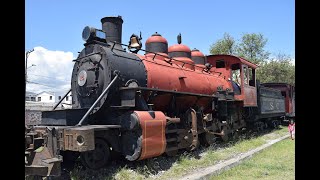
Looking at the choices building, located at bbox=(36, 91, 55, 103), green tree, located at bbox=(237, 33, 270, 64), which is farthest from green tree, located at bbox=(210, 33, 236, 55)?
building, located at bbox=(36, 91, 55, 103)

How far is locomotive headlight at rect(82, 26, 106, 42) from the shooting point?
7.70 m

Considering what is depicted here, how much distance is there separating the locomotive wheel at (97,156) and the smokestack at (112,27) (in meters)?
2.76

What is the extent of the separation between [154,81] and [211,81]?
3.60 metres

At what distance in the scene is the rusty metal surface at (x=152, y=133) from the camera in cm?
690

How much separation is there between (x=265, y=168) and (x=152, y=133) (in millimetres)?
2916

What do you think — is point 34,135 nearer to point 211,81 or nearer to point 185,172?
point 185,172

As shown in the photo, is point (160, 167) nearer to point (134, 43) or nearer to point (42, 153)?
point (42, 153)

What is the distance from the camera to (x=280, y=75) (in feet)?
169

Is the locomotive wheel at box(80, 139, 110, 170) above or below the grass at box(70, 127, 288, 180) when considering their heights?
above

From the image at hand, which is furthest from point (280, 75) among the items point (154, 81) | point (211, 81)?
point (154, 81)

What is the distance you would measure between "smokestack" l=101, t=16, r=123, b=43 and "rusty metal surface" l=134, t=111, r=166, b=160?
234cm

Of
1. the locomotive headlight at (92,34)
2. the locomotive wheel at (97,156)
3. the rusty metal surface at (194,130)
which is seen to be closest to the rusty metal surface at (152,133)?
the locomotive wheel at (97,156)

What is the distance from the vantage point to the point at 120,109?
7.45 metres

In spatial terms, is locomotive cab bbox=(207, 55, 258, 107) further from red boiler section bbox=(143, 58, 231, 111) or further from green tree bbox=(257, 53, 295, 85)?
green tree bbox=(257, 53, 295, 85)
